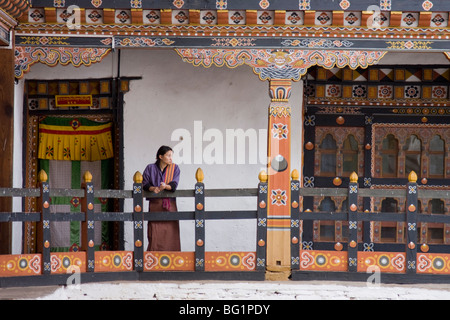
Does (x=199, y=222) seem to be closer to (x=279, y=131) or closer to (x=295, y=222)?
(x=295, y=222)

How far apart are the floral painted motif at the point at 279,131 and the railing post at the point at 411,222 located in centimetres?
126

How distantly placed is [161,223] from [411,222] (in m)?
2.40

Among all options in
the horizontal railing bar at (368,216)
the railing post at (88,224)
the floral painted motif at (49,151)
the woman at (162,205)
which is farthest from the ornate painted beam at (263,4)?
the floral painted motif at (49,151)

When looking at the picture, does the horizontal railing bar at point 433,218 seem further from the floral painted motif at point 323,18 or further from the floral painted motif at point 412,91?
the floral painted motif at point 412,91

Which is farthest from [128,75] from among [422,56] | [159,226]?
[422,56]

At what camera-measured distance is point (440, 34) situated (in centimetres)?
788

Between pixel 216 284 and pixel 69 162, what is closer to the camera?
pixel 216 284

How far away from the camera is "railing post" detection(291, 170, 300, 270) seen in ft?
25.4

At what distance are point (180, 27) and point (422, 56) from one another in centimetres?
315

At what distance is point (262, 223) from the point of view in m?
7.78

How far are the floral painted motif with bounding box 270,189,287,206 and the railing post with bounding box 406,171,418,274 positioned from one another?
1.16 m

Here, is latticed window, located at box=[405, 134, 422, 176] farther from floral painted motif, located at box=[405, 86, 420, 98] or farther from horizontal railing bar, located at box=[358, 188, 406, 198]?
horizontal railing bar, located at box=[358, 188, 406, 198]

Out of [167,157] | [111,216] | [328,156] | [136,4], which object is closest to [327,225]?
[328,156]

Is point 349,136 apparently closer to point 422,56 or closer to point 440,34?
point 422,56
